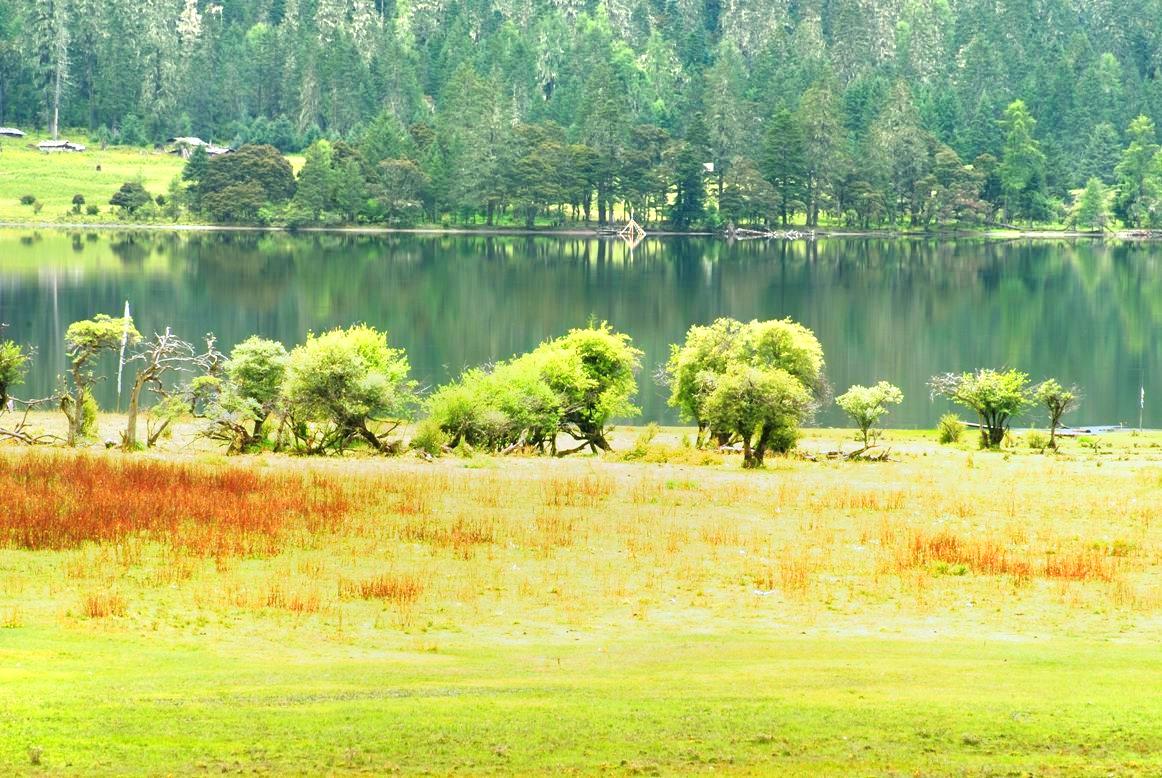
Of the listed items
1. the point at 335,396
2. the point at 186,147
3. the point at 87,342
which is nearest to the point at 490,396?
the point at 335,396

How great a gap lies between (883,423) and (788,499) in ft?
96.4

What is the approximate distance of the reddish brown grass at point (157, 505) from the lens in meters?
25.0

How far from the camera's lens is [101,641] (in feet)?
57.6

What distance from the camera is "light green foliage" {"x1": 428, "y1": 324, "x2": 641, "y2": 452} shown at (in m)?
43.6

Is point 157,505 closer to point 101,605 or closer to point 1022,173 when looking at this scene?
point 101,605

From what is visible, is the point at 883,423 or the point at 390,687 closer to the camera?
the point at 390,687

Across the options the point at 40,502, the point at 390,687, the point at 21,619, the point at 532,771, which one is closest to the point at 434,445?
the point at 40,502

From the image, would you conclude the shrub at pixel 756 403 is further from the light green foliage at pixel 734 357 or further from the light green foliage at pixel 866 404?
the light green foliage at pixel 866 404

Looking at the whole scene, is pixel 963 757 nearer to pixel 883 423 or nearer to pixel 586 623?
pixel 586 623

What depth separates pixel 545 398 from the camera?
4484 cm

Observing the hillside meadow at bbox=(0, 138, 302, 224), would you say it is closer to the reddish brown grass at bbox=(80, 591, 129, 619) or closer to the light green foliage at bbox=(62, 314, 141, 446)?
the light green foliage at bbox=(62, 314, 141, 446)

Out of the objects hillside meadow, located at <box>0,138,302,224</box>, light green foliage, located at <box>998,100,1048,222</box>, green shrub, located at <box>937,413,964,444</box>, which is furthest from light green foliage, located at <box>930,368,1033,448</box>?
light green foliage, located at <box>998,100,1048,222</box>

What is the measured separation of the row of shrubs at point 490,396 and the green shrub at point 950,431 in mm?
87

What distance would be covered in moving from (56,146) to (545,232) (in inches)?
2334
